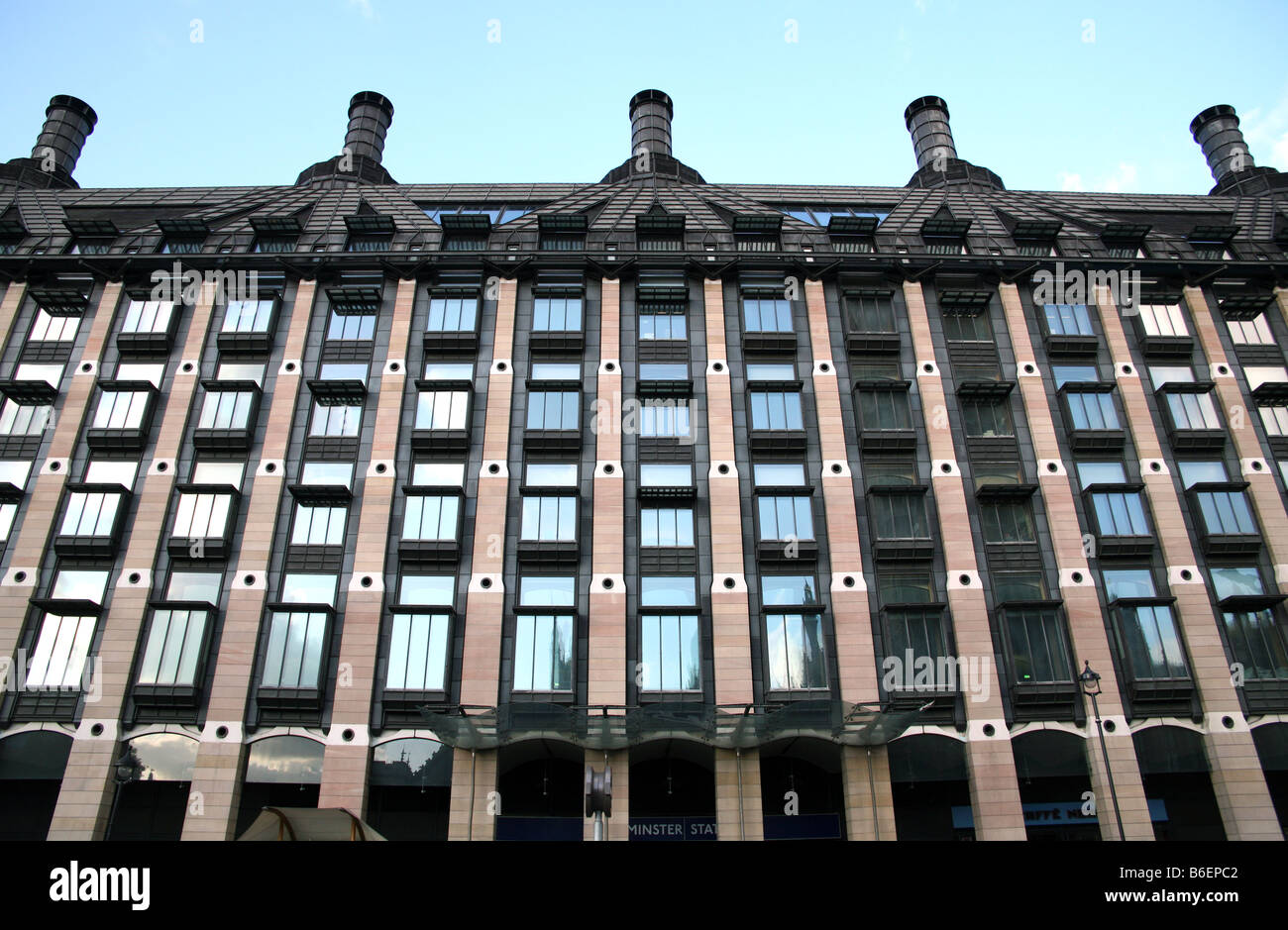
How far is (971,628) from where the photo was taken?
32.6m

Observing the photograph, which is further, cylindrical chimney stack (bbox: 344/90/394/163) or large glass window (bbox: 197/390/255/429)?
cylindrical chimney stack (bbox: 344/90/394/163)

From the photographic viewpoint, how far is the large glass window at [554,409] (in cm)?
3731

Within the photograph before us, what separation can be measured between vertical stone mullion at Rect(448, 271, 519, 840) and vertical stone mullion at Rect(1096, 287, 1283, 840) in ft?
89.9

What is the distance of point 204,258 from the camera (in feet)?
136

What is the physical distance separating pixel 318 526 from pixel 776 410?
21.1 m

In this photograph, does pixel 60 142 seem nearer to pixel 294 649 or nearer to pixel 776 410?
pixel 294 649

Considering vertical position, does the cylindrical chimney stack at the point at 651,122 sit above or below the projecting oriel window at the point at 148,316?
above

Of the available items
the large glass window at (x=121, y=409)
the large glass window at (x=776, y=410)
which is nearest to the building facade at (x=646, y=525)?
the large glass window at (x=121, y=409)

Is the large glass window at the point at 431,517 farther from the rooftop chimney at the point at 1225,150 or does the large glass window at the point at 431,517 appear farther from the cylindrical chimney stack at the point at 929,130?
the rooftop chimney at the point at 1225,150

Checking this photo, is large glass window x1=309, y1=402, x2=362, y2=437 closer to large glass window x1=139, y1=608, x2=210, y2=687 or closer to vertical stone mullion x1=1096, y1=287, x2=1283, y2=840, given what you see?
large glass window x1=139, y1=608, x2=210, y2=687

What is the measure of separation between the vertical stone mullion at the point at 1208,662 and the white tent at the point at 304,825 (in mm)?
30455

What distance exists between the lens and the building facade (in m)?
30.6

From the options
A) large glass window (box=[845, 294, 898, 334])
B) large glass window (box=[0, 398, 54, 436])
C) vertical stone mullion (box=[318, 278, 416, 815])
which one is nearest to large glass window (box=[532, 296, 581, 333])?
vertical stone mullion (box=[318, 278, 416, 815])
